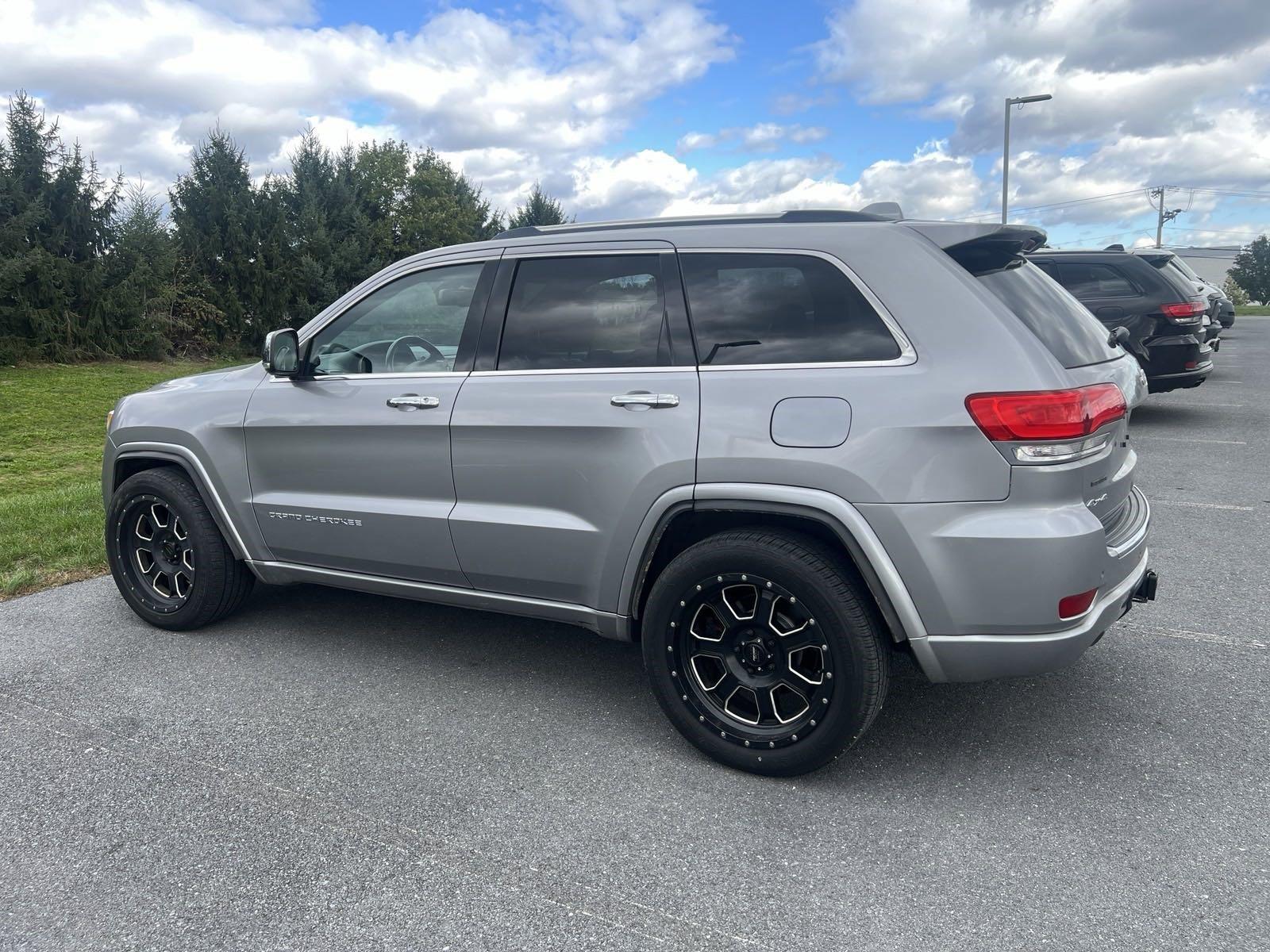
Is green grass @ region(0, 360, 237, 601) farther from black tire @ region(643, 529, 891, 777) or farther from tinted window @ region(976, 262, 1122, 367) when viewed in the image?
tinted window @ region(976, 262, 1122, 367)

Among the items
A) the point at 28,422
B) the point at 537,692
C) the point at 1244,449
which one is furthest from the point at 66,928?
the point at 28,422

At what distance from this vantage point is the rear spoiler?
3.12 metres


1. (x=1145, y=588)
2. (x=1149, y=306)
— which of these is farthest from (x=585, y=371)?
(x=1149, y=306)

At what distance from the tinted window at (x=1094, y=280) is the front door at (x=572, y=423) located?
317 inches

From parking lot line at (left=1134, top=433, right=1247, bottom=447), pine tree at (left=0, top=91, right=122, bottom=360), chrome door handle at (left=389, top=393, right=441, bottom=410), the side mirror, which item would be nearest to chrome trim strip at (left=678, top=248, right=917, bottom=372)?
chrome door handle at (left=389, top=393, right=441, bottom=410)

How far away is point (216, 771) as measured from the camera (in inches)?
129

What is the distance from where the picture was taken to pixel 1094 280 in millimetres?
10156

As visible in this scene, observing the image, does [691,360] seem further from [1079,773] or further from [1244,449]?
[1244,449]

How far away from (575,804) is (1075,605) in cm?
164

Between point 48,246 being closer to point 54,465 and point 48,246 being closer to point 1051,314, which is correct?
point 54,465

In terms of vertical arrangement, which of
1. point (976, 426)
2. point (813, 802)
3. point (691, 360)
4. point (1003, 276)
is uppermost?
point (1003, 276)

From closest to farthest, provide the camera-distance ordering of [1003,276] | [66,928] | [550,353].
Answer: [66,928]
[1003,276]
[550,353]

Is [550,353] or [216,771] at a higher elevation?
[550,353]

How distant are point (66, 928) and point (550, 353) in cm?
228
